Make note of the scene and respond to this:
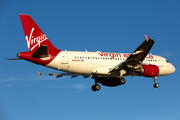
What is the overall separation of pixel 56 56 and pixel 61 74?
7056mm

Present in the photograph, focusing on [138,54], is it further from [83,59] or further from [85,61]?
[83,59]

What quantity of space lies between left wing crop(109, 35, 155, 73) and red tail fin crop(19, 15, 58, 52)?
881cm

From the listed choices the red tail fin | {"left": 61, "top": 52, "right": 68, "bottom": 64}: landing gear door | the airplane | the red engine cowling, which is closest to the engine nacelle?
the airplane

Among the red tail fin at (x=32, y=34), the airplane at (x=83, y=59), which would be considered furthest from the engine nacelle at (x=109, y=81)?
the red tail fin at (x=32, y=34)

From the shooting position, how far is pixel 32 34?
3209 cm

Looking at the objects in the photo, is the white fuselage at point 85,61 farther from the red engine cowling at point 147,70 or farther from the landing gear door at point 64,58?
the red engine cowling at point 147,70

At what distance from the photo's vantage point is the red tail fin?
31797 mm

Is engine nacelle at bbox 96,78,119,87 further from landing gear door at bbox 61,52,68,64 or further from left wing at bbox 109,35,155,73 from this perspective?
landing gear door at bbox 61,52,68,64

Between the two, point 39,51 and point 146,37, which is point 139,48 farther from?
point 39,51

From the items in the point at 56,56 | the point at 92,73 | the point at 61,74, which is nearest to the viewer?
the point at 56,56

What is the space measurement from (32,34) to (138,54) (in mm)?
13123

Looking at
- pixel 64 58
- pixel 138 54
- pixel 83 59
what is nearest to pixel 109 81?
pixel 83 59

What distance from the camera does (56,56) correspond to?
1230 inches
